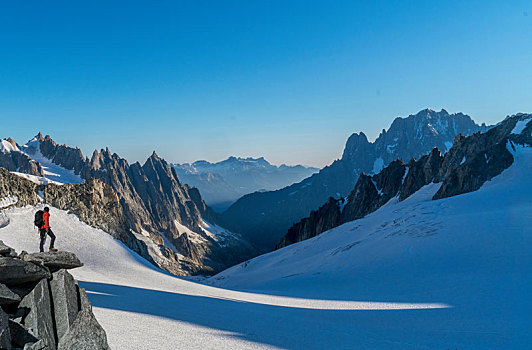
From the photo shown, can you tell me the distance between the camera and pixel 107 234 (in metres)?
37.1

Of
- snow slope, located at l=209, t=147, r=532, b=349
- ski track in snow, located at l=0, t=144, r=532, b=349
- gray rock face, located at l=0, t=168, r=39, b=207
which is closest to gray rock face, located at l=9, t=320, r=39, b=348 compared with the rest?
ski track in snow, located at l=0, t=144, r=532, b=349

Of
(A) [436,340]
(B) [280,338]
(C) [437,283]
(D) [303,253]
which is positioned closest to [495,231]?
(C) [437,283]

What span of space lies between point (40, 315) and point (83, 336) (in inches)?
43.6

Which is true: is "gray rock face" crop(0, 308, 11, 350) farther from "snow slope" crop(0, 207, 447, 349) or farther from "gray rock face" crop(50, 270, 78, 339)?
"snow slope" crop(0, 207, 447, 349)

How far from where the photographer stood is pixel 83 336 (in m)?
7.45

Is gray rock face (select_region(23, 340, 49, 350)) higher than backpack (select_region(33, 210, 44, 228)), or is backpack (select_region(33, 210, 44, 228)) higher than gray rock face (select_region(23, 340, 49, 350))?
backpack (select_region(33, 210, 44, 228))

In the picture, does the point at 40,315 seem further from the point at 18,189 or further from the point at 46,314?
the point at 18,189

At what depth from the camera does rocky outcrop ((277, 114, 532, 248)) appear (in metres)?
59.4

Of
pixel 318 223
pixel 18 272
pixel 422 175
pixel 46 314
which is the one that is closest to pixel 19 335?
pixel 46 314

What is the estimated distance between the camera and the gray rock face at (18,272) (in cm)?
701

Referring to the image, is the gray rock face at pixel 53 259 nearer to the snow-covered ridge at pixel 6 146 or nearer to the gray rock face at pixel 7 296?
the gray rock face at pixel 7 296

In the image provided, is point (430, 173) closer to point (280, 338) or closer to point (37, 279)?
point (280, 338)

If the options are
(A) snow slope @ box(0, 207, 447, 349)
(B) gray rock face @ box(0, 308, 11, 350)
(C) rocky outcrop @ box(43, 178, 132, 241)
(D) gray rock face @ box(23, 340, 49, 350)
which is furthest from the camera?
(C) rocky outcrop @ box(43, 178, 132, 241)

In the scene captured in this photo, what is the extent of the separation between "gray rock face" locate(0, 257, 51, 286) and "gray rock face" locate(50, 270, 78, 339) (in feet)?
1.29
